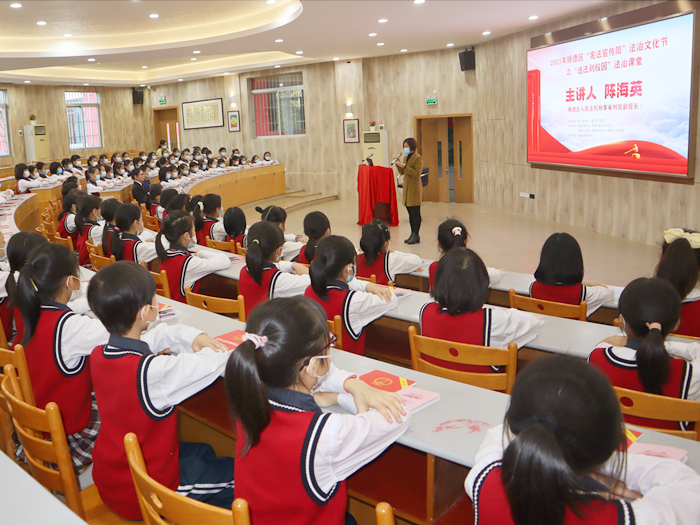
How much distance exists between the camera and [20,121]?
14.9 m

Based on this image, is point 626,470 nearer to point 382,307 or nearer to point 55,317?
point 382,307

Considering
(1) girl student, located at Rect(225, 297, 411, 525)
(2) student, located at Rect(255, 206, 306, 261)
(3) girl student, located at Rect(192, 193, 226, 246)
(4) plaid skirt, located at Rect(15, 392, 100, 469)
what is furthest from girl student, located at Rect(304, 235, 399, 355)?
(3) girl student, located at Rect(192, 193, 226, 246)

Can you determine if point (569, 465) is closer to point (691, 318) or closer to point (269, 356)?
point (269, 356)

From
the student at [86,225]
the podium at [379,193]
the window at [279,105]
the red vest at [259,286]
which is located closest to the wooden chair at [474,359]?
the red vest at [259,286]

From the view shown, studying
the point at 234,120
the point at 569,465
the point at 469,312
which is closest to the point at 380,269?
the point at 469,312

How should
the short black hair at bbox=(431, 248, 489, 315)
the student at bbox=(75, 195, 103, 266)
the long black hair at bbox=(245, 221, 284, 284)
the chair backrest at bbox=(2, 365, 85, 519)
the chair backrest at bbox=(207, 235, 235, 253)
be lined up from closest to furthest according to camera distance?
1. the chair backrest at bbox=(2, 365, 85, 519)
2. the short black hair at bbox=(431, 248, 489, 315)
3. the long black hair at bbox=(245, 221, 284, 284)
4. the chair backrest at bbox=(207, 235, 235, 253)
5. the student at bbox=(75, 195, 103, 266)

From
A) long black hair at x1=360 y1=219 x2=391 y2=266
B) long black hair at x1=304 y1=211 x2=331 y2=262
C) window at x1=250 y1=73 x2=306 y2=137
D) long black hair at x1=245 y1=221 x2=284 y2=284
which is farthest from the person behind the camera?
window at x1=250 y1=73 x2=306 y2=137

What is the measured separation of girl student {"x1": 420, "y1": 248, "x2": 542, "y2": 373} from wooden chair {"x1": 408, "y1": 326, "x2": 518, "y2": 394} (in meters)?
0.24

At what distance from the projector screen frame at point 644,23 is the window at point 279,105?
6.82 meters

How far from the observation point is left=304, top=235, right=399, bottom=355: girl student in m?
2.70

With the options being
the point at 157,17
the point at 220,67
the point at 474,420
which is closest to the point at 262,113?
the point at 220,67

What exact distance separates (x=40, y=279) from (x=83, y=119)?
643 inches

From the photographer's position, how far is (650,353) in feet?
5.97

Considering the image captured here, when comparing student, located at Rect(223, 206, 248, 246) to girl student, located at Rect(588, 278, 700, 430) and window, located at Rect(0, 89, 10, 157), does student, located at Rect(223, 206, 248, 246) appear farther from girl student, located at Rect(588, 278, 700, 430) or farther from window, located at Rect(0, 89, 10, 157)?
window, located at Rect(0, 89, 10, 157)
